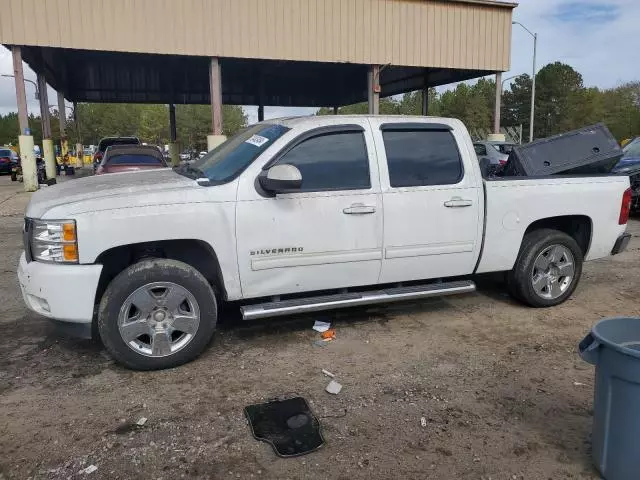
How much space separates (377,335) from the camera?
484 centimetres

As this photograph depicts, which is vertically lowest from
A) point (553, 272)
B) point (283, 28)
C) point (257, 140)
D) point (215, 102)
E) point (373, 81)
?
point (553, 272)

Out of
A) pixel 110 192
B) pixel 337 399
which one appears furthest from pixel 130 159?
pixel 337 399

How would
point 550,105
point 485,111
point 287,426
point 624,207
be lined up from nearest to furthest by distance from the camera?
point 287,426
point 624,207
point 485,111
point 550,105

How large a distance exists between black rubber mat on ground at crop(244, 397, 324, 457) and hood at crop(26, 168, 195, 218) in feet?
5.42

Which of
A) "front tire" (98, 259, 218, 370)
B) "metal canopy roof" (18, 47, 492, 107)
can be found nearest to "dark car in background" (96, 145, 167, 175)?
"front tire" (98, 259, 218, 370)

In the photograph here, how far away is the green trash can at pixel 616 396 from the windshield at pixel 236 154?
9.10 feet

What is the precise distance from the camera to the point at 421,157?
485 cm

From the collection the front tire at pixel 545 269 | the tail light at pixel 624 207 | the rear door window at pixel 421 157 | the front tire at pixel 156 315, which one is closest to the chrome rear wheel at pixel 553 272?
the front tire at pixel 545 269

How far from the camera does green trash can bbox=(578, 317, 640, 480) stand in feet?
7.98

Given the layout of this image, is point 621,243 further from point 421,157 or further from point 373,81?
point 373,81

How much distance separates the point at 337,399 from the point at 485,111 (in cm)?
5661

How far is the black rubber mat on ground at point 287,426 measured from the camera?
312cm

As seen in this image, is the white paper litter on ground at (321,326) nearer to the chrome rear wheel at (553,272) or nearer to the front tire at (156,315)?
the front tire at (156,315)

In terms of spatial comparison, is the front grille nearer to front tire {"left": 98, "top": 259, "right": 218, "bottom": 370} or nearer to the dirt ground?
the dirt ground
